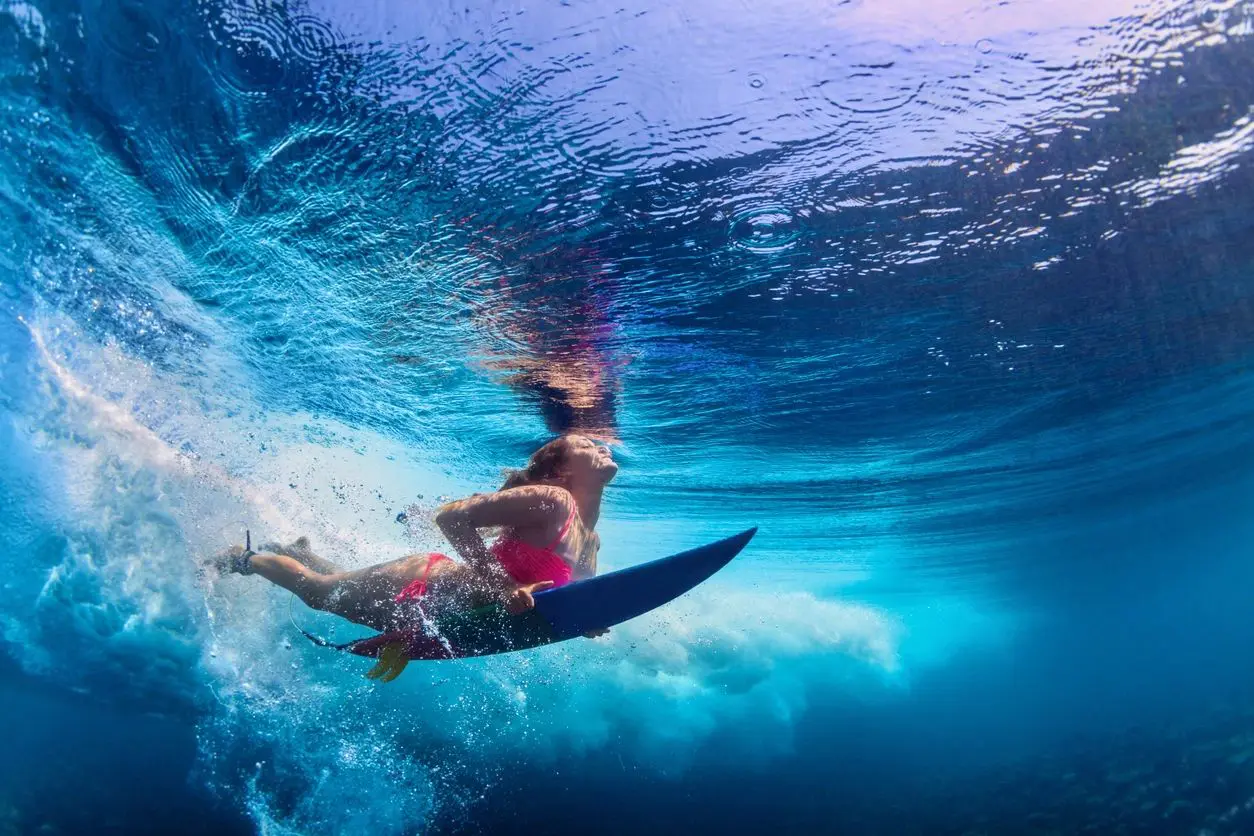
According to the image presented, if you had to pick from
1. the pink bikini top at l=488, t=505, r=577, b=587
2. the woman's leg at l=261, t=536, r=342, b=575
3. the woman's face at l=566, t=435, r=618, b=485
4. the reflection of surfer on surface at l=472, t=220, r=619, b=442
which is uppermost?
the reflection of surfer on surface at l=472, t=220, r=619, b=442

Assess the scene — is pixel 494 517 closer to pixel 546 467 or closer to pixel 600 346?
pixel 546 467

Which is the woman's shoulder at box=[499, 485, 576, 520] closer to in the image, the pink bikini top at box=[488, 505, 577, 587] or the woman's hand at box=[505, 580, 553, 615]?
the pink bikini top at box=[488, 505, 577, 587]

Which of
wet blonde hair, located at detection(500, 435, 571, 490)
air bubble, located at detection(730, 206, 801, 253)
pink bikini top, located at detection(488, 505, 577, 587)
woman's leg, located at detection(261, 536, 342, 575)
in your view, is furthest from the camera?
woman's leg, located at detection(261, 536, 342, 575)

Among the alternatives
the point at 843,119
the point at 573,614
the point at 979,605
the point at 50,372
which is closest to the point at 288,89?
the point at 843,119

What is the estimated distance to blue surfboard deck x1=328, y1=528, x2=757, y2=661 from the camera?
454 centimetres

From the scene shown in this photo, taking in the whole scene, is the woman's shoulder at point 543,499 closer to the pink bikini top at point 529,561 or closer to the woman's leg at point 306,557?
the pink bikini top at point 529,561

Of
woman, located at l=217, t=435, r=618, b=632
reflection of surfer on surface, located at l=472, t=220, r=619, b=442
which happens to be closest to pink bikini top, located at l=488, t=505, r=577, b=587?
woman, located at l=217, t=435, r=618, b=632

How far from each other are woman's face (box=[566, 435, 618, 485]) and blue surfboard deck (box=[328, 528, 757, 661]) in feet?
5.66

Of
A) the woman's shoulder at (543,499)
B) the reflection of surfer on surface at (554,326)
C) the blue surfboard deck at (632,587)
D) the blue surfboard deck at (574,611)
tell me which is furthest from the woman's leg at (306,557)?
the reflection of surfer on surface at (554,326)

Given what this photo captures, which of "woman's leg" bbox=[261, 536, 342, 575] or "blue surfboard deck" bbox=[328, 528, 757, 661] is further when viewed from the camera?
"woman's leg" bbox=[261, 536, 342, 575]

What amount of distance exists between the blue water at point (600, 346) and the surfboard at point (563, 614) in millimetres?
3312

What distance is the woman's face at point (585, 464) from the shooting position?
20.7 feet

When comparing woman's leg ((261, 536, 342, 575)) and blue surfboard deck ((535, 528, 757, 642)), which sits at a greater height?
woman's leg ((261, 536, 342, 575))

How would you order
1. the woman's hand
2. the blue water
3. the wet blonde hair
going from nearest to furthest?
the blue water
the woman's hand
the wet blonde hair
